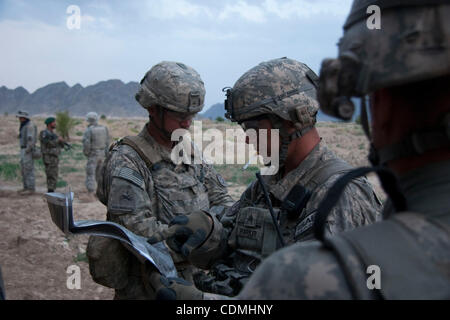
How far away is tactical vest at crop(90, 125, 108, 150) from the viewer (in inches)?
513

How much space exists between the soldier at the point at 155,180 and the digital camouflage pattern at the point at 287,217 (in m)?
0.72

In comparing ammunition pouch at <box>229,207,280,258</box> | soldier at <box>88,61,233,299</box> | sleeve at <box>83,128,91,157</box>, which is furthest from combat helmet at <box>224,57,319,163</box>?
sleeve at <box>83,128,91,157</box>

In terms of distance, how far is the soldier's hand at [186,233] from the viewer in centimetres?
244

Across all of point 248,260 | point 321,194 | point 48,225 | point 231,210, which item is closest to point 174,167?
point 231,210

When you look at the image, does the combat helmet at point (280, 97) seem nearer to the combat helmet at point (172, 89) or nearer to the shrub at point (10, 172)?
the combat helmet at point (172, 89)

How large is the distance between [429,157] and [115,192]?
8.65ft

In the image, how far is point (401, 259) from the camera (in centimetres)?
109

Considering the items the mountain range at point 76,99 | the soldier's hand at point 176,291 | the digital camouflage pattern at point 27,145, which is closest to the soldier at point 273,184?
the soldier's hand at point 176,291

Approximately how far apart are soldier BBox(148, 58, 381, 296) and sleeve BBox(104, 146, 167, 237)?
734 millimetres

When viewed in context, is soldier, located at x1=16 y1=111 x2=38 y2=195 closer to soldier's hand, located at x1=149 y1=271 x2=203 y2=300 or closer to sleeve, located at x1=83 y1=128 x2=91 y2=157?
sleeve, located at x1=83 y1=128 x2=91 y2=157

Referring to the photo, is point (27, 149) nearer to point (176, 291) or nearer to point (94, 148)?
point (94, 148)

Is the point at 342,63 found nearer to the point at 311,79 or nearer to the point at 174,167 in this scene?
the point at 311,79

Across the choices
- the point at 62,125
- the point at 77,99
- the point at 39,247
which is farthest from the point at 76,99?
the point at 39,247

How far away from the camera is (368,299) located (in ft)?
3.54
